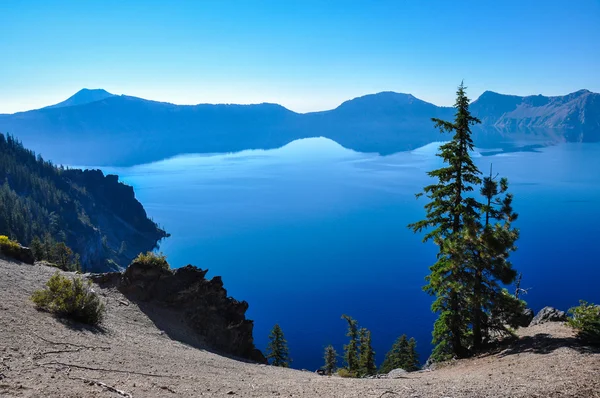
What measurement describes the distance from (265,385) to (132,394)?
13.6ft

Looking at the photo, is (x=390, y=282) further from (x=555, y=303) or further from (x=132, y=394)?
(x=132, y=394)

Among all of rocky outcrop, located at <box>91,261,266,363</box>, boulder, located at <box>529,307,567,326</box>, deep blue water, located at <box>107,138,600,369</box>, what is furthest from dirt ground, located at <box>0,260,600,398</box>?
deep blue water, located at <box>107,138,600,369</box>

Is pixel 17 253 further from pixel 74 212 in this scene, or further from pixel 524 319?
pixel 74 212

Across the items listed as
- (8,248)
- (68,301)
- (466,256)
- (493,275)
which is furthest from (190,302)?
(493,275)

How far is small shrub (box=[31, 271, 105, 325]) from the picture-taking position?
15.1m

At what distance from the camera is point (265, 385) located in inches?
481

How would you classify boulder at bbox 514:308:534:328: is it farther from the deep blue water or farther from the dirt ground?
the deep blue water

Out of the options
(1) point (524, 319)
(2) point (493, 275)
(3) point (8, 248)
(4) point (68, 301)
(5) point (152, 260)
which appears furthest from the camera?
(5) point (152, 260)

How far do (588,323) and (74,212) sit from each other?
160637 millimetres

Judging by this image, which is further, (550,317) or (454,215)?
(550,317)

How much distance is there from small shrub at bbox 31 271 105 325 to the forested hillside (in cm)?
9861

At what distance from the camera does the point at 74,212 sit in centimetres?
14525

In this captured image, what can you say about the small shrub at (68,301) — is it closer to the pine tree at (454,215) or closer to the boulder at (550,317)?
the pine tree at (454,215)

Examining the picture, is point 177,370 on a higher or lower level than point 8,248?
lower
